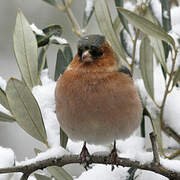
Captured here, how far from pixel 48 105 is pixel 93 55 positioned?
1.51 ft

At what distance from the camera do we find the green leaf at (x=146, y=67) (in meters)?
2.41

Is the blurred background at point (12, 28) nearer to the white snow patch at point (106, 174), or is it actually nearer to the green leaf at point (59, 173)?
the green leaf at point (59, 173)

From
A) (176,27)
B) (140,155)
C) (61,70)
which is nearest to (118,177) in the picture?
(140,155)

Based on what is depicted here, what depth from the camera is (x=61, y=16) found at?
18.7 ft

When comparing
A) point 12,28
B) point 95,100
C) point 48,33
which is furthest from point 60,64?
point 12,28

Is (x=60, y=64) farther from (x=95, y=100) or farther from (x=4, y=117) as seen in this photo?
(x=4, y=117)

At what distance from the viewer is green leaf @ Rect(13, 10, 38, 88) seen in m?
2.41

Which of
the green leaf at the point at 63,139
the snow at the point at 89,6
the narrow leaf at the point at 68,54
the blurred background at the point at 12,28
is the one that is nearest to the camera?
the green leaf at the point at 63,139

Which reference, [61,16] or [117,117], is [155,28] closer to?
[117,117]

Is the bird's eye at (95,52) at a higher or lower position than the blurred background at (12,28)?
higher

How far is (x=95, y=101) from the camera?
99.9 inches

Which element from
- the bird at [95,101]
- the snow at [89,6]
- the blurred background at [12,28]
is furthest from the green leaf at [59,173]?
the blurred background at [12,28]

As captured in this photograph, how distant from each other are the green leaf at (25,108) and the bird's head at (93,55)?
0.65 metres

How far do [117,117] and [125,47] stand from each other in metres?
0.46
